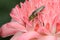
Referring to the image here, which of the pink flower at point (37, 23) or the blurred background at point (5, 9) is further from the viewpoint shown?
the blurred background at point (5, 9)

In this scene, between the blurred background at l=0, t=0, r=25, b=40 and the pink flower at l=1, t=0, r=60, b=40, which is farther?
the blurred background at l=0, t=0, r=25, b=40

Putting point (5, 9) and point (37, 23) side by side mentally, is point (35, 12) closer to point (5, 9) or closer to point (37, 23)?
point (37, 23)

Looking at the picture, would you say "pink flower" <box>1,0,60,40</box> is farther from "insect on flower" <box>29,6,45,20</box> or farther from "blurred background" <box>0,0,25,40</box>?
"blurred background" <box>0,0,25,40</box>

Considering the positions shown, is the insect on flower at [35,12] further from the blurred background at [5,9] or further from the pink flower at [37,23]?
the blurred background at [5,9]

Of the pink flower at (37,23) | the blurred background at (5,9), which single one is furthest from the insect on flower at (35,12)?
the blurred background at (5,9)

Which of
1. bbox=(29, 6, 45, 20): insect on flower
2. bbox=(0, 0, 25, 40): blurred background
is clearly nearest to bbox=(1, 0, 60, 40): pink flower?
bbox=(29, 6, 45, 20): insect on flower

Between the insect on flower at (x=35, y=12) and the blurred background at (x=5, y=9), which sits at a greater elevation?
the blurred background at (x=5, y=9)

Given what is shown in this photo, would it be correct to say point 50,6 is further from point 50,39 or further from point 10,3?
point 10,3

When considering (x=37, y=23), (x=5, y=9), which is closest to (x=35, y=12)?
(x=37, y=23)

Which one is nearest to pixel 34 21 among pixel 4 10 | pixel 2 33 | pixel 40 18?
pixel 40 18
